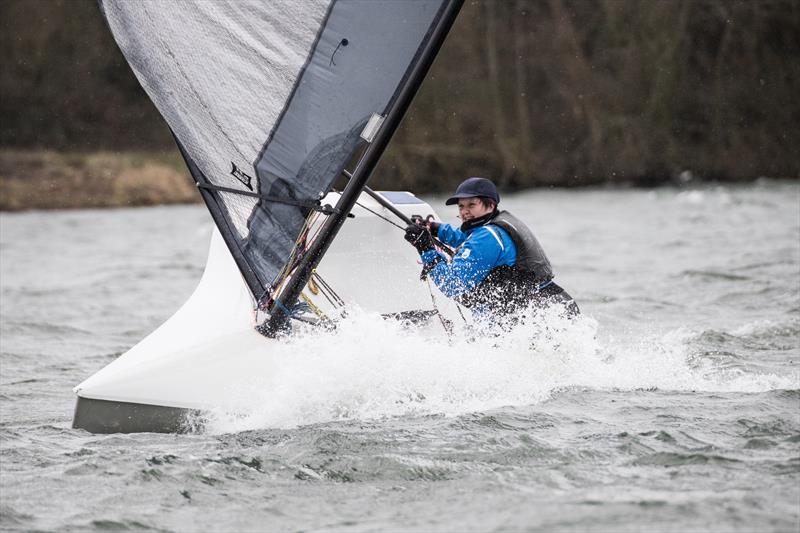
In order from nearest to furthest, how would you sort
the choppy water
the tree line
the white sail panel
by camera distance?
the choppy water
the white sail panel
the tree line

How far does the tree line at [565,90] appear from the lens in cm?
2269

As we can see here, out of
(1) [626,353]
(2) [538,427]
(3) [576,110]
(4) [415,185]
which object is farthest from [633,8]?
(2) [538,427]

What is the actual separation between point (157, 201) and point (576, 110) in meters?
10.1

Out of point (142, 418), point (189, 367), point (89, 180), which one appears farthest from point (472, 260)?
point (89, 180)

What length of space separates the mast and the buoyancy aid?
2.73ft

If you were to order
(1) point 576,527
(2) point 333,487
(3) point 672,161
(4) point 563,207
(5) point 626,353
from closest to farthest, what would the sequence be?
1. (1) point 576,527
2. (2) point 333,487
3. (5) point 626,353
4. (4) point 563,207
5. (3) point 672,161

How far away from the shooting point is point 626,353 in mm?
5316

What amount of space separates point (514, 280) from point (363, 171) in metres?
1.06

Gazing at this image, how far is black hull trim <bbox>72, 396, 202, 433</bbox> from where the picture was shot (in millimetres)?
4137

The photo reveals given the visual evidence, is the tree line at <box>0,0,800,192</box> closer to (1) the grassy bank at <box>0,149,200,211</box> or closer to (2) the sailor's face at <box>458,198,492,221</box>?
(1) the grassy bank at <box>0,149,200,211</box>

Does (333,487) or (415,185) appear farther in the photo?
(415,185)

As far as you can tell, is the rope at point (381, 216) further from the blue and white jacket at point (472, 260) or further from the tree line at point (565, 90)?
the tree line at point (565, 90)

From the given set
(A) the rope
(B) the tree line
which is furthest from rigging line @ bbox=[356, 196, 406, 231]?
(B) the tree line

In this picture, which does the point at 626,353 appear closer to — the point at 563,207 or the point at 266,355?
the point at 266,355
